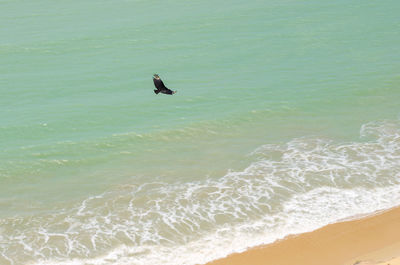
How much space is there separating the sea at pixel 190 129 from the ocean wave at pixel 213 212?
0.05 meters

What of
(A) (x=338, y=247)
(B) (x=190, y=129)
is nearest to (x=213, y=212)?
(A) (x=338, y=247)

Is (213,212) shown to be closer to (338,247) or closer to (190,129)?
(338,247)

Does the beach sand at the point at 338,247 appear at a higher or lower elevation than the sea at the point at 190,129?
lower

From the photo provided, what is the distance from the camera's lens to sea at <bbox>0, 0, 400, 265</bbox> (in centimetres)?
1278

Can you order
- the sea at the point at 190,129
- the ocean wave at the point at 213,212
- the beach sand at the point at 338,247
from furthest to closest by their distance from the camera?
1. the sea at the point at 190,129
2. the ocean wave at the point at 213,212
3. the beach sand at the point at 338,247

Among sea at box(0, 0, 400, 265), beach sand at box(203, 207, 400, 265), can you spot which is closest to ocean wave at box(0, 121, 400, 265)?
sea at box(0, 0, 400, 265)

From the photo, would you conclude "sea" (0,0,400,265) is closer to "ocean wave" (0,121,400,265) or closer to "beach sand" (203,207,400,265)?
"ocean wave" (0,121,400,265)

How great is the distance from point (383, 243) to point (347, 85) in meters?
11.0

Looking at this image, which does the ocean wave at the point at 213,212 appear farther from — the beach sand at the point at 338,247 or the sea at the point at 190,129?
the beach sand at the point at 338,247

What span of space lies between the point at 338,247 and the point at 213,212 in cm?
302

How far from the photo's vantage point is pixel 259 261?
11266 millimetres

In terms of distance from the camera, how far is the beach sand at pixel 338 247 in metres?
11.2

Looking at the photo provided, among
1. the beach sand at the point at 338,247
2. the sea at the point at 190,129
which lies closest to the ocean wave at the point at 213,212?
the sea at the point at 190,129

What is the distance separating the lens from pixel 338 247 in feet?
38.3
